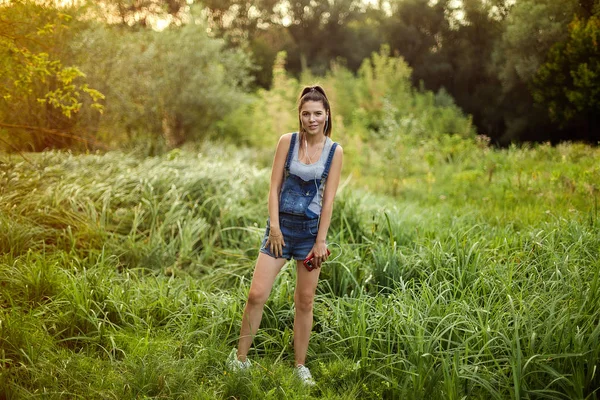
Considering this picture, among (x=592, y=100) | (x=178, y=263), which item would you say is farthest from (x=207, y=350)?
(x=592, y=100)

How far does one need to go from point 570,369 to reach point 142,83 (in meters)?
9.50

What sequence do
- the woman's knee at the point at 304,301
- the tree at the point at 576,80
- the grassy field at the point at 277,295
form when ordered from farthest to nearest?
the tree at the point at 576,80 → the woman's knee at the point at 304,301 → the grassy field at the point at 277,295

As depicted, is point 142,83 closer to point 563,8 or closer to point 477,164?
point 477,164

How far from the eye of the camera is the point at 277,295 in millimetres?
3363

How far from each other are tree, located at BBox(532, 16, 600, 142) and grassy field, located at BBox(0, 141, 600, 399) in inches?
21.0

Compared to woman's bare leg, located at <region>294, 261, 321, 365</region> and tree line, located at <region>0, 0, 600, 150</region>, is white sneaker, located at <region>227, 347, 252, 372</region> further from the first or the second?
tree line, located at <region>0, 0, 600, 150</region>

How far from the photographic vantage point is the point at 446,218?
507cm

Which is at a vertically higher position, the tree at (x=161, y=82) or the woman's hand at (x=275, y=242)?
the tree at (x=161, y=82)

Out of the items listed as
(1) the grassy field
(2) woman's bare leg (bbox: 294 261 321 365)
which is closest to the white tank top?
(2) woman's bare leg (bbox: 294 261 321 365)

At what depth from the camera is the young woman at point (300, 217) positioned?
8.62 feet

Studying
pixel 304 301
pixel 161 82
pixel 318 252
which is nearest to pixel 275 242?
pixel 318 252

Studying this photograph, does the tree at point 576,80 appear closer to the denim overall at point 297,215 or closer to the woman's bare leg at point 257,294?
the denim overall at point 297,215


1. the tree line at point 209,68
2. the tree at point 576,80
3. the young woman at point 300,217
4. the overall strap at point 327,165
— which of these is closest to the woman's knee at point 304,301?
the young woman at point 300,217

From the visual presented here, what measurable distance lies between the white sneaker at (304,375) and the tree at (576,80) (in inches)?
193
